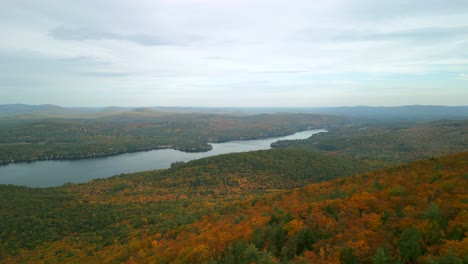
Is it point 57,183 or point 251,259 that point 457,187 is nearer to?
point 251,259

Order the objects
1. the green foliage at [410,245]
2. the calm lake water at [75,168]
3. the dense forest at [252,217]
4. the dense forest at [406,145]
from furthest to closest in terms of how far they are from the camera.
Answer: the dense forest at [406,145] < the calm lake water at [75,168] < the dense forest at [252,217] < the green foliage at [410,245]

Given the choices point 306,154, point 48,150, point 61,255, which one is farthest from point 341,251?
point 48,150

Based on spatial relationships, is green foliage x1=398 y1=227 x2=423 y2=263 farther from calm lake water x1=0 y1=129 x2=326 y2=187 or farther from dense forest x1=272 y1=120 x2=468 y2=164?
calm lake water x1=0 y1=129 x2=326 y2=187

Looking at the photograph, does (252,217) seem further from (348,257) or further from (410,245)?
(410,245)

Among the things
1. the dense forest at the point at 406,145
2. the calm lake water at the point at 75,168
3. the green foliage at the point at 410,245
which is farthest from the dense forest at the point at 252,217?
the dense forest at the point at 406,145

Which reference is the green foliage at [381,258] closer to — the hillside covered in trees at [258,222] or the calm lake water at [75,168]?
the hillside covered in trees at [258,222]

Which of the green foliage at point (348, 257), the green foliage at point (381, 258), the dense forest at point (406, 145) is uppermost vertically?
the green foliage at point (381, 258)

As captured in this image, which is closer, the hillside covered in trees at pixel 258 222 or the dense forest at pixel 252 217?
the hillside covered in trees at pixel 258 222

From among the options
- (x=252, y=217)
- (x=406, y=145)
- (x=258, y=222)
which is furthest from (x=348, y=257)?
(x=406, y=145)

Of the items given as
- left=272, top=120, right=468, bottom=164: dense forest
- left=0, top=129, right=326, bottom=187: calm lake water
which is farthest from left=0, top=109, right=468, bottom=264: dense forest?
left=272, top=120, right=468, bottom=164: dense forest

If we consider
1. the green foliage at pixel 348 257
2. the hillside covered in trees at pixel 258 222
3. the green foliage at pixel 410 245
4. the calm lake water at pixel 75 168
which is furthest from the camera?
the calm lake water at pixel 75 168
